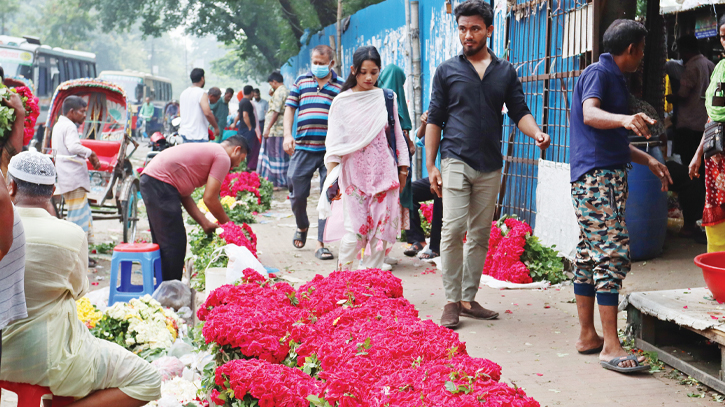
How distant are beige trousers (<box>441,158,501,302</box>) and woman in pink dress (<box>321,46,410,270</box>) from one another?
0.91 m

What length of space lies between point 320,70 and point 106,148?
4098 millimetres

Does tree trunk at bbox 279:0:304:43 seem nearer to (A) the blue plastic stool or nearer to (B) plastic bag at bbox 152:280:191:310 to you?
(A) the blue plastic stool

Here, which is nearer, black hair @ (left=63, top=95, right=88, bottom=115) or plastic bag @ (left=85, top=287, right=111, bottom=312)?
plastic bag @ (left=85, top=287, right=111, bottom=312)

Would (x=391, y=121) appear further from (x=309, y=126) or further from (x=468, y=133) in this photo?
(x=309, y=126)

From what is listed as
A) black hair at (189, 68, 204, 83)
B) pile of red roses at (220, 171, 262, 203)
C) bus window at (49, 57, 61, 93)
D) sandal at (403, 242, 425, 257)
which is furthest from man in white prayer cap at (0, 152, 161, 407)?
bus window at (49, 57, 61, 93)

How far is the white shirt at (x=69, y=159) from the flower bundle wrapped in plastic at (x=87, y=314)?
3.19 metres

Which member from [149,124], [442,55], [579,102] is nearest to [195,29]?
[149,124]

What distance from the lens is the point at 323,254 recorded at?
766cm

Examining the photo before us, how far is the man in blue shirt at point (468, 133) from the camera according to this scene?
193 inches

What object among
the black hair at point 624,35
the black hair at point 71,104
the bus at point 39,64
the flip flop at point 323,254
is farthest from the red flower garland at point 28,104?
the bus at point 39,64

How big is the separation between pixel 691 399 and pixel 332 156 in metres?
3.27

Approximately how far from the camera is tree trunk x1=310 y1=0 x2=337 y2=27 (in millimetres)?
19031

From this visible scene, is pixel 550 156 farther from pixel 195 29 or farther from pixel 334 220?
pixel 195 29

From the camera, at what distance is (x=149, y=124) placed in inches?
1459
